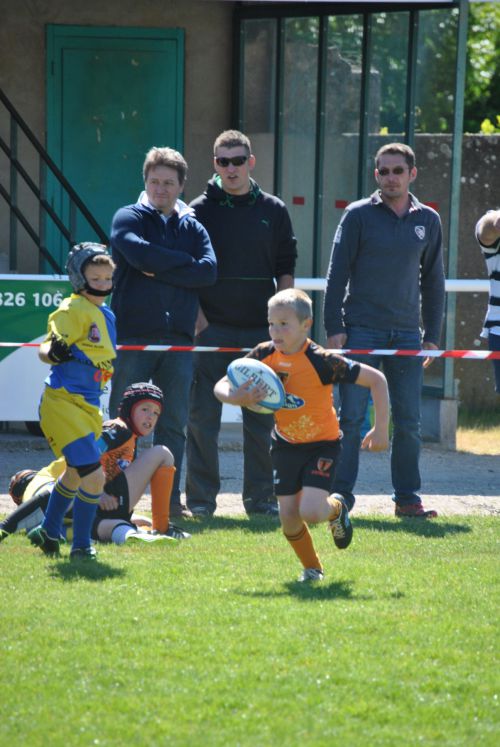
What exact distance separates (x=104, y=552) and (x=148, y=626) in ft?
4.90

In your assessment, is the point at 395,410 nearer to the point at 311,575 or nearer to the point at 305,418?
the point at 305,418

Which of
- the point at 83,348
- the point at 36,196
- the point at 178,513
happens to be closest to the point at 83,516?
the point at 83,348

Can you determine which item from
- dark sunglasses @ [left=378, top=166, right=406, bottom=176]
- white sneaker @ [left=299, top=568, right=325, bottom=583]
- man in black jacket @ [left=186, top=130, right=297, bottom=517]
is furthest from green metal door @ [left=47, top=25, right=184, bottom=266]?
white sneaker @ [left=299, top=568, right=325, bottom=583]

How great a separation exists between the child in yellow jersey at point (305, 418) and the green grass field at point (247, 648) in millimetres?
303

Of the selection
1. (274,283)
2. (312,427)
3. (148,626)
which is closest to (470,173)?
(274,283)

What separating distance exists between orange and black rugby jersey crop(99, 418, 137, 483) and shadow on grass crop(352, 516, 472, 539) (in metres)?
1.37

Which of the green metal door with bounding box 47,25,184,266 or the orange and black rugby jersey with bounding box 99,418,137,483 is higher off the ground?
the green metal door with bounding box 47,25,184,266

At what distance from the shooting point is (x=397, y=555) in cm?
670

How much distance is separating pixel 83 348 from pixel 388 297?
7.44 feet

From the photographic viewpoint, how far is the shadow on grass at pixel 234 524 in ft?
24.5

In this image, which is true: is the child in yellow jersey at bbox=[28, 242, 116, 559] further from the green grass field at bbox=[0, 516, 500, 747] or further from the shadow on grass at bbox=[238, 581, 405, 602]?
the shadow on grass at bbox=[238, 581, 405, 602]

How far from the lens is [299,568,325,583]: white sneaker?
20.0ft

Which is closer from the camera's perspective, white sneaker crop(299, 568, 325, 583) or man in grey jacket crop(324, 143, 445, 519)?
white sneaker crop(299, 568, 325, 583)

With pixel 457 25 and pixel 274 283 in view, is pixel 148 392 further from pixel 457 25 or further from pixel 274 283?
pixel 457 25
